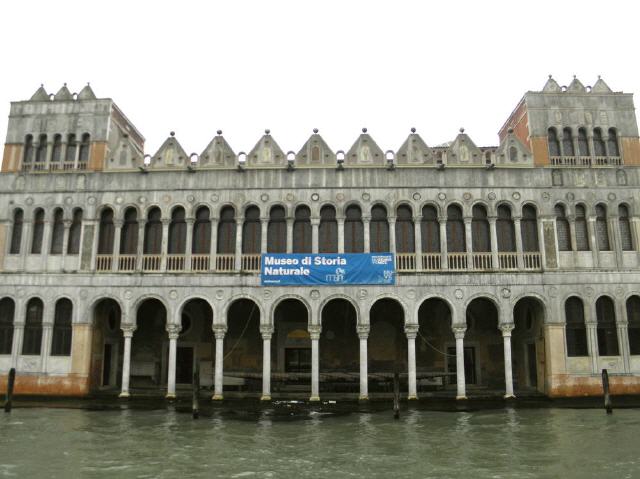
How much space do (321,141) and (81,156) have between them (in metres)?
11.3

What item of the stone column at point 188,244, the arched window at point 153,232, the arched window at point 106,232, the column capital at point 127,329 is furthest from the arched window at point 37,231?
the stone column at point 188,244

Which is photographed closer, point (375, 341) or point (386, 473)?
point (386, 473)

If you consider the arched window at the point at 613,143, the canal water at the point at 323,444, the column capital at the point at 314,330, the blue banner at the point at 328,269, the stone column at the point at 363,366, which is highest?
the arched window at the point at 613,143

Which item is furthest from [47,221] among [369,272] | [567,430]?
[567,430]

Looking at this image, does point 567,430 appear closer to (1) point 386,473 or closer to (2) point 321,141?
(1) point 386,473

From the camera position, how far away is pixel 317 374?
23172 mm

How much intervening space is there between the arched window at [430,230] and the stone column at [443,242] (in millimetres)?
432

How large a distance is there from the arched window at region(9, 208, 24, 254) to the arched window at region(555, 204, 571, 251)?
2398cm

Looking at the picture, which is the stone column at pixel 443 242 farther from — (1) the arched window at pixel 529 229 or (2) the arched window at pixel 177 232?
(2) the arched window at pixel 177 232

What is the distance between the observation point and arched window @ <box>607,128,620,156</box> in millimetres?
25328

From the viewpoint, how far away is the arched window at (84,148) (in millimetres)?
26109

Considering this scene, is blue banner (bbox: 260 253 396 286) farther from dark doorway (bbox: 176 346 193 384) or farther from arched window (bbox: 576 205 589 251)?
arched window (bbox: 576 205 589 251)

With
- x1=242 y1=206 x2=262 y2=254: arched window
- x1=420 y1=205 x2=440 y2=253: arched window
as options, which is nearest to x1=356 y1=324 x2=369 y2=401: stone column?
x1=420 y1=205 x2=440 y2=253: arched window

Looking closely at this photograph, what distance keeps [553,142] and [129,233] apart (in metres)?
19.7
